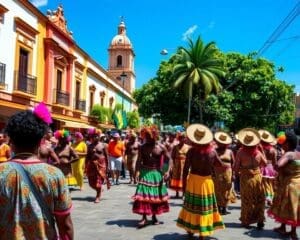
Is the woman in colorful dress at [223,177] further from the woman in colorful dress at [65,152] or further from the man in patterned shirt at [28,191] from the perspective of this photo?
the man in patterned shirt at [28,191]

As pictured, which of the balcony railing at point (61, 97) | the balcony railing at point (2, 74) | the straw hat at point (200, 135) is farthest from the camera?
the balcony railing at point (61, 97)

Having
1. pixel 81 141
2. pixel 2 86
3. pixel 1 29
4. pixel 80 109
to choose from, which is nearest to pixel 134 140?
pixel 81 141

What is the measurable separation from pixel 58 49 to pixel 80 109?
697 cm

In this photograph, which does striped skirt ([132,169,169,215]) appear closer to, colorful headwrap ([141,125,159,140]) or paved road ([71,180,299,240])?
paved road ([71,180,299,240])

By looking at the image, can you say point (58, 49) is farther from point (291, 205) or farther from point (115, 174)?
point (291, 205)

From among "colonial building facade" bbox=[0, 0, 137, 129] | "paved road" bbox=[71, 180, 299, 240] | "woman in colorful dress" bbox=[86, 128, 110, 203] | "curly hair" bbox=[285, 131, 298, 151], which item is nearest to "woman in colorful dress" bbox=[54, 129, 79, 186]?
"woman in colorful dress" bbox=[86, 128, 110, 203]

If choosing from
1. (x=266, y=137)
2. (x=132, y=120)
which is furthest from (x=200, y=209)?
(x=132, y=120)

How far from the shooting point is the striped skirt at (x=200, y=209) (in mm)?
7391

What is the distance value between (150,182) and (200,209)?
1491 millimetres

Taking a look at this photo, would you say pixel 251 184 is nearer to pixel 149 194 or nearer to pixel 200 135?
pixel 200 135

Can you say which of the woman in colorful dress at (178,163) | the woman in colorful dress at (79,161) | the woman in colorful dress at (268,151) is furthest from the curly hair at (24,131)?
the woman in colorful dress at (79,161)

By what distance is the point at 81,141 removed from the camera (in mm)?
14539

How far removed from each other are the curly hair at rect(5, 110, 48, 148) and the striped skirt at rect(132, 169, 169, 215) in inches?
217

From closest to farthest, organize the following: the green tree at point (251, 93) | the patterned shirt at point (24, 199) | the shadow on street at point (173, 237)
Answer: the patterned shirt at point (24, 199), the shadow on street at point (173, 237), the green tree at point (251, 93)
